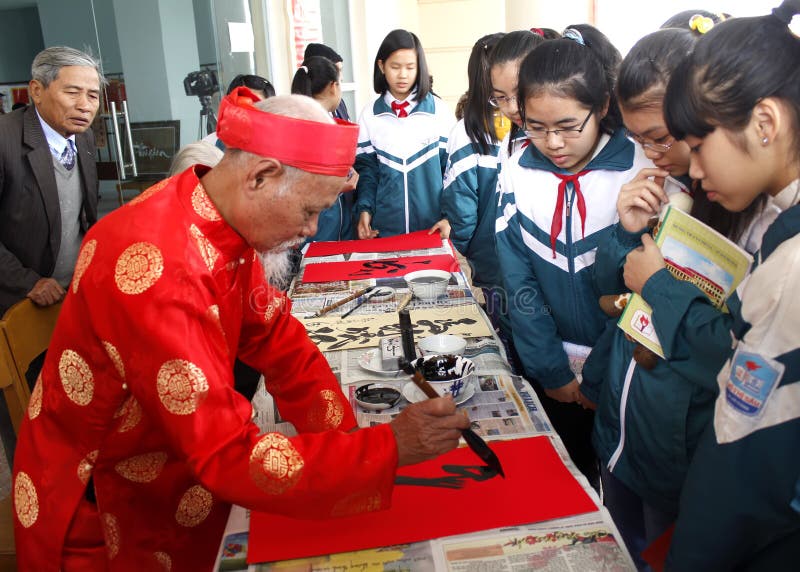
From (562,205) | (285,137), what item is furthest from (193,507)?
(562,205)

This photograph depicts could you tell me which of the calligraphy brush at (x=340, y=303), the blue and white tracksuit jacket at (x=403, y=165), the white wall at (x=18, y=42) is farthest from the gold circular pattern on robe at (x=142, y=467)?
the white wall at (x=18, y=42)

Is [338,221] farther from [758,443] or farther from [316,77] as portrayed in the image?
[758,443]

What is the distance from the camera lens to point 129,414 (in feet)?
3.44

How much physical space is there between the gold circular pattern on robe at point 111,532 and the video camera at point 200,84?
3.48 metres

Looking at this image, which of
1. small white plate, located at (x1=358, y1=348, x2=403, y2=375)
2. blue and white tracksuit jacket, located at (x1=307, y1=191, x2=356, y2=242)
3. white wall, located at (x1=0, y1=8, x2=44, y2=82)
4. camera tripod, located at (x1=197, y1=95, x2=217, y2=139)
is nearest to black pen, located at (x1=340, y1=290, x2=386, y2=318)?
small white plate, located at (x1=358, y1=348, x2=403, y2=375)

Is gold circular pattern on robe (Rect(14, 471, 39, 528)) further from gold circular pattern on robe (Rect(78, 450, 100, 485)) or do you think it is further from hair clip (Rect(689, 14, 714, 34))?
hair clip (Rect(689, 14, 714, 34))

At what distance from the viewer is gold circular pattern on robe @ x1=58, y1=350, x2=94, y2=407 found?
1.02 m

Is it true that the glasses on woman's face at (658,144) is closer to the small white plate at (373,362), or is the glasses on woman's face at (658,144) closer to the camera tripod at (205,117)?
the small white plate at (373,362)

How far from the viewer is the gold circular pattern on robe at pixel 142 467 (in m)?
1.09

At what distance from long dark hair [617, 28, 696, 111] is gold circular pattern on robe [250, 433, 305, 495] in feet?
3.20

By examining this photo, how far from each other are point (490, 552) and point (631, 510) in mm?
655

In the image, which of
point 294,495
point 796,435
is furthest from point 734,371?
point 294,495

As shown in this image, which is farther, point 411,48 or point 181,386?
point 411,48

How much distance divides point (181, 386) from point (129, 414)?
8.5 inches
